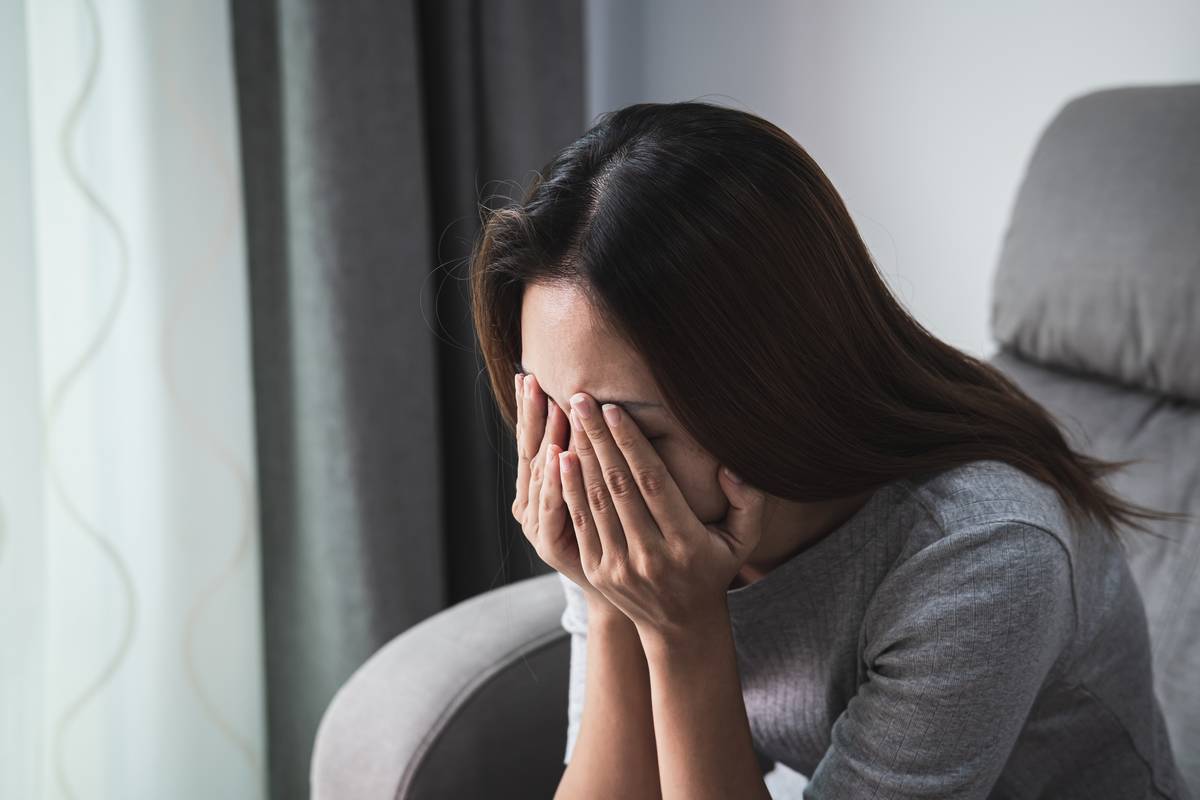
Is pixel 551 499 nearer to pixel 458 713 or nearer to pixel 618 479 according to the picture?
pixel 618 479

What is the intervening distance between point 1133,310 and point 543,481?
28.2 inches

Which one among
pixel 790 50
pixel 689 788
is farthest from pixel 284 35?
pixel 689 788

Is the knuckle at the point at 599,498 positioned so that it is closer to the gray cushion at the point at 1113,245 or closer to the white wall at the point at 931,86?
the gray cushion at the point at 1113,245

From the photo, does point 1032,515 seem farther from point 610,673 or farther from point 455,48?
point 455,48

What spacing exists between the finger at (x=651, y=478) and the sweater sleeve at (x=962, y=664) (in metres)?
0.18

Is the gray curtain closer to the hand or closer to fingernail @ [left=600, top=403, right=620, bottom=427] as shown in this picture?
the hand

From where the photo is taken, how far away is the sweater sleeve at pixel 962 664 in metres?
0.74

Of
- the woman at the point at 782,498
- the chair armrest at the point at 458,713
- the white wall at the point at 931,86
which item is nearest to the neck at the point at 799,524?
the woman at the point at 782,498

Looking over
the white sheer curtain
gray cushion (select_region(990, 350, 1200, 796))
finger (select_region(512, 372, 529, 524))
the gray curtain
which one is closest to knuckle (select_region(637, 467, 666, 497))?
finger (select_region(512, 372, 529, 524))

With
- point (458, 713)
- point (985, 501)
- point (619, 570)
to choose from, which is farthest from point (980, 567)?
point (458, 713)

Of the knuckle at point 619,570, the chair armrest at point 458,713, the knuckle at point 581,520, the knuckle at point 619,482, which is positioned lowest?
the chair armrest at point 458,713

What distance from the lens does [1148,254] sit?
1109 mm

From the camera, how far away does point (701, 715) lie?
2.67ft

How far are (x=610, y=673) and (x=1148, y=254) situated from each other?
73 cm
